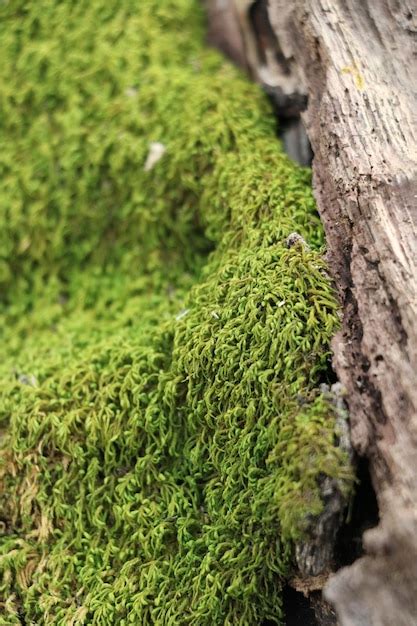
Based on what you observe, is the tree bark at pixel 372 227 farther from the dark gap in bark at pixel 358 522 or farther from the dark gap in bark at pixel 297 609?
the dark gap in bark at pixel 297 609

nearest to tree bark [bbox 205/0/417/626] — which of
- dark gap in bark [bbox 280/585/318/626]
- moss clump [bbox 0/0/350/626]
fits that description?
moss clump [bbox 0/0/350/626]

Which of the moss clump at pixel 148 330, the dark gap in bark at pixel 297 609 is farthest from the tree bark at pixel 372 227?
the dark gap in bark at pixel 297 609

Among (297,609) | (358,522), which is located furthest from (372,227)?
(297,609)

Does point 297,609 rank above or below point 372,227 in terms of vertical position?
below

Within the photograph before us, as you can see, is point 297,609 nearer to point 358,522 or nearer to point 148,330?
point 358,522

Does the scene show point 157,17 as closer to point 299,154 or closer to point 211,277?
point 299,154

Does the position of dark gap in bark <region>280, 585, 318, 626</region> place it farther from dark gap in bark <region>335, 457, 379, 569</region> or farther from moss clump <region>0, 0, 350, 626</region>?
dark gap in bark <region>335, 457, 379, 569</region>
